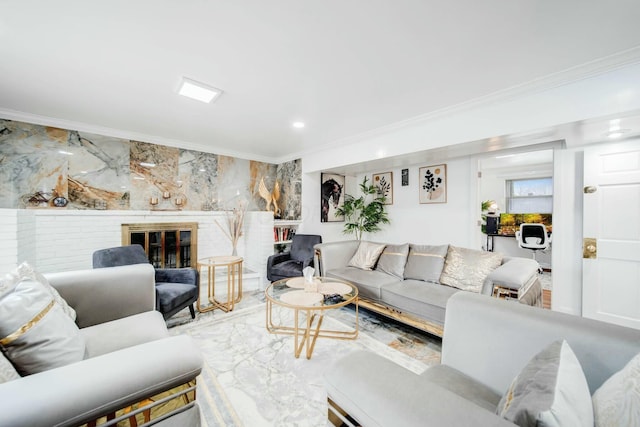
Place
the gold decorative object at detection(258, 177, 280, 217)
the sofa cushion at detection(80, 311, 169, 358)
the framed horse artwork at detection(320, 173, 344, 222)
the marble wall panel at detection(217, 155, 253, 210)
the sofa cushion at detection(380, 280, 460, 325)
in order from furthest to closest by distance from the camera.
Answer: the framed horse artwork at detection(320, 173, 344, 222) < the gold decorative object at detection(258, 177, 280, 217) < the marble wall panel at detection(217, 155, 253, 210) < the sofa cushion at detection(380, 280, 460, 325) < the sofa cushion at detection(80, 311, 169, 358)

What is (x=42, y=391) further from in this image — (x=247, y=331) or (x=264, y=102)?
(x=264, y=102)

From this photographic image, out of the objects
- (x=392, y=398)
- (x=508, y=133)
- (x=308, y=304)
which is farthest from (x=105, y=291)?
(x=508, y=133)

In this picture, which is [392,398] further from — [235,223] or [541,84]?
[235,223]

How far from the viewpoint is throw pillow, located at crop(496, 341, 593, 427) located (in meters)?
0.56

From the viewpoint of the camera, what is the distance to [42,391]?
0.73m

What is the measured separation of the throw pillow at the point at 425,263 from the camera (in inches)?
103

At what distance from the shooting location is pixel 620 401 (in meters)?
0.59

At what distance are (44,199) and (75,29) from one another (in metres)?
2.53

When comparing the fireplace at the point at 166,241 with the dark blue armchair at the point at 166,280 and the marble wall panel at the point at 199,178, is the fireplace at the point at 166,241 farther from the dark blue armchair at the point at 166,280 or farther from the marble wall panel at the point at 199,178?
the dark blue armchair at the point at 166,280

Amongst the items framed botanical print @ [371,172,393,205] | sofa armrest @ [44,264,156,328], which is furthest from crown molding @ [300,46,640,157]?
sofa armrest @ [44,264,156,328]

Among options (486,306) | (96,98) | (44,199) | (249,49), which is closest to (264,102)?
(249,49)

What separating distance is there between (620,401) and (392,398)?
0.54 meters

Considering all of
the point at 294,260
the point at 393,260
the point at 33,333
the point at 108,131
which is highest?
the point at 108,131

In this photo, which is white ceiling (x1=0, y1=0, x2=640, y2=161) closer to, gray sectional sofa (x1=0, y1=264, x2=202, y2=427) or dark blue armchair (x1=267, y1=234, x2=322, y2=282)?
gray sectional sofa (x1=0, y1=264, x2=202, y2=427)
